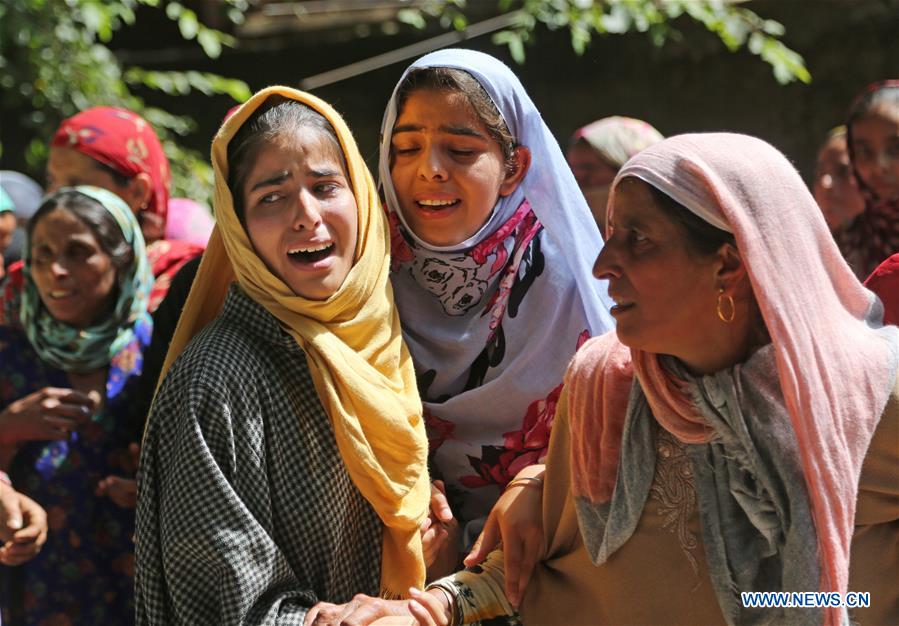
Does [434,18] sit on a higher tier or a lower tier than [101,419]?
higher

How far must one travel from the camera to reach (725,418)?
2.34 m

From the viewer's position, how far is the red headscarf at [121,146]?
429 centimetres

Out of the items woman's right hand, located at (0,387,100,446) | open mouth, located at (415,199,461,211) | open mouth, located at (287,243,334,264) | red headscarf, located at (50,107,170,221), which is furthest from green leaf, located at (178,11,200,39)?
open mouth, located at (287,243,334,264)

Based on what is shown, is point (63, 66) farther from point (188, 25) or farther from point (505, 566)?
point (505, 566)

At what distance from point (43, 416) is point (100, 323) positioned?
37 centimetres

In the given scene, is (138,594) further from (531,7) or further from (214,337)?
(531,7)

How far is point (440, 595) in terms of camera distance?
8.31 ft

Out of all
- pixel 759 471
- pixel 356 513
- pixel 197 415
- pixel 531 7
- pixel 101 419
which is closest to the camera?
pixel 759 471

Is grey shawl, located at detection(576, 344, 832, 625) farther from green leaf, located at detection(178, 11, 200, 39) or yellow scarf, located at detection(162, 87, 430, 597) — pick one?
green leaf, located at detection(178, 11, 200, 39)

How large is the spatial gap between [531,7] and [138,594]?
499cm

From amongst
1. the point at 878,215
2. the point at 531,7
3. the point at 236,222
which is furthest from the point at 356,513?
the point at 531,7

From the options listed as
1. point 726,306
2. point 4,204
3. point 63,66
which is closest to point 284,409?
point 726,306

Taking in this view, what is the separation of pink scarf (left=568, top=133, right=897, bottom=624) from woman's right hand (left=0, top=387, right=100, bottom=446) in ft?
5.63

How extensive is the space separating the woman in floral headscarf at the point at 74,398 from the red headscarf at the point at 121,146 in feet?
2.55
